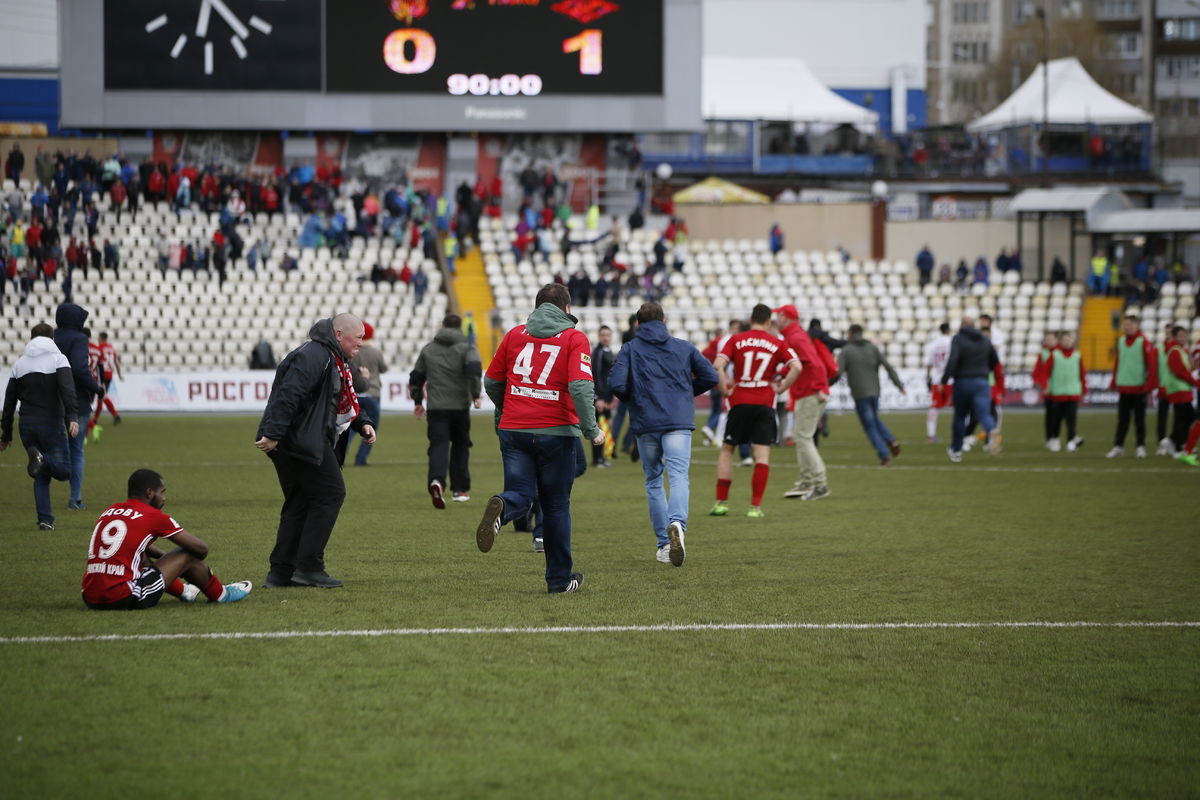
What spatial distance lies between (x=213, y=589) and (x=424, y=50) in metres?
34.6

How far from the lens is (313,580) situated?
9.84 m

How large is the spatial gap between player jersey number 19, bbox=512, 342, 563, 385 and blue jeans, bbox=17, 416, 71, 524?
17.6 feet

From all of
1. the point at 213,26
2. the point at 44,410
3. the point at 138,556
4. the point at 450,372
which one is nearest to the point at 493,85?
the point at 213,26

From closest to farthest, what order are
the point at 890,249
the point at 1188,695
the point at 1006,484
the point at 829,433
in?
1. the point at 1188,695
2. the point at 1006,484
3. the point at 829,433
4. the point at 890,249

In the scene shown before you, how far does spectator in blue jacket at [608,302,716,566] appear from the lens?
1149 cm

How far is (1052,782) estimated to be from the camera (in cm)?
575

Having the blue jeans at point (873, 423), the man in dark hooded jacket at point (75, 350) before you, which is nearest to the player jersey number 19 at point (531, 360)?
the man in dark hooded jacket at point (75, 350)

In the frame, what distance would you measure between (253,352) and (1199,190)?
165 feet

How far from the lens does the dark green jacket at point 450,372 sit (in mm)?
15242

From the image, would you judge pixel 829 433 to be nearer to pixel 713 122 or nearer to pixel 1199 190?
pixel 713 122

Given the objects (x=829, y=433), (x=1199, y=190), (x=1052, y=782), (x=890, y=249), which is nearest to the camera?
(x=1052, y=782)

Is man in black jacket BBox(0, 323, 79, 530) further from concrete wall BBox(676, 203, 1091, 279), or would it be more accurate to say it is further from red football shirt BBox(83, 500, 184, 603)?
concrete wall BBox(676, 203, 1091, 279)

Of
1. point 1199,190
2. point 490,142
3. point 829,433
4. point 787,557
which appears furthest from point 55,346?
point 1199,190

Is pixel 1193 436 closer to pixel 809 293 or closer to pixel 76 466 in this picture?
pixel 76 466
